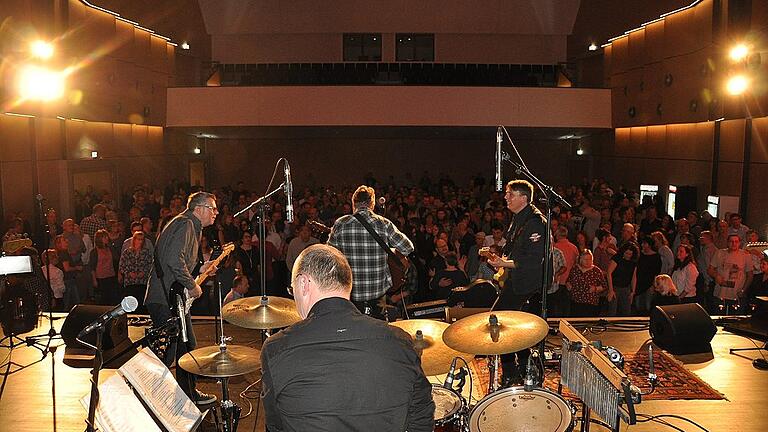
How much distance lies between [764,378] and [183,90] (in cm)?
1637

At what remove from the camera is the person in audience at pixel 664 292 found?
7.12 m

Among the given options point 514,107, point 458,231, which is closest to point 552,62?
point 514,107

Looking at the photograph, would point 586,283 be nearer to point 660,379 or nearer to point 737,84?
point 660,379

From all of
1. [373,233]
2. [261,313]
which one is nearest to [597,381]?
[261,313]

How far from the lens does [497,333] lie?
4.11 meters

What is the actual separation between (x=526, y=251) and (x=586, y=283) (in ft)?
8.56

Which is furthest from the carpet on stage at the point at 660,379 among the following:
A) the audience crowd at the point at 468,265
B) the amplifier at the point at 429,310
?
the audience crowd at the point at 468,265

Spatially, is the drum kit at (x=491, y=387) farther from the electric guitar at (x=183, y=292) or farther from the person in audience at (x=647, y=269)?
the person in audience at (x=647, y=269)

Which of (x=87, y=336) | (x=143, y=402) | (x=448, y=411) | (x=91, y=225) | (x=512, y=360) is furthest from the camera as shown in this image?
(x=91, y=225)

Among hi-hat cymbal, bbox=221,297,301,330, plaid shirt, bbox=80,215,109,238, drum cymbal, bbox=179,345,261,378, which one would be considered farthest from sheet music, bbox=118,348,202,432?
plaid shirt, bbox=80,215,109,238

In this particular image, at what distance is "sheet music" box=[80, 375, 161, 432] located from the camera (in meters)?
2.82

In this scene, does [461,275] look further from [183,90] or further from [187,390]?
[183,90]

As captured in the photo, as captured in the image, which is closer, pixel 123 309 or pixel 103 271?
pixel 123 309

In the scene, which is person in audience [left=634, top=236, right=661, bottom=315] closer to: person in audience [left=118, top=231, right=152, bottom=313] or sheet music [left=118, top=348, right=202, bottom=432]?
person in audience [left=118, top=231, right=152, bottom=313]
